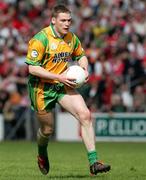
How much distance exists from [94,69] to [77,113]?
13398 mm

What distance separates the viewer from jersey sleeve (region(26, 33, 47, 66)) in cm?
1023

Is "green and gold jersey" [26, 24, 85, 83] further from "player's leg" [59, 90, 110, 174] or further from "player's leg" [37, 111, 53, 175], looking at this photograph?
"player's leg" [37, 111, 53, 175]

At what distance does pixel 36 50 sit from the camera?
33.6ft

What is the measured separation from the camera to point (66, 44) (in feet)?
34.5

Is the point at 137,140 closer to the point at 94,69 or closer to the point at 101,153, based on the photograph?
the point at 94,69

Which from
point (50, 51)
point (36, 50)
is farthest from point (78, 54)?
point (36, 50)

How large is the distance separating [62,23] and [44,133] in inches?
61.9

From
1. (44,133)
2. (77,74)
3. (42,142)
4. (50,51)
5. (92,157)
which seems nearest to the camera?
(92,157)

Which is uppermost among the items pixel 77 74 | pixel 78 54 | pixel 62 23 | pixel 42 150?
pixel 62 23

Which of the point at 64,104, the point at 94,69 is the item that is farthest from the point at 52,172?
the point at 94,69

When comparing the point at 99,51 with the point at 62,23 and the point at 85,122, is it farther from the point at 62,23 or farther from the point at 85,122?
the point at 85,122

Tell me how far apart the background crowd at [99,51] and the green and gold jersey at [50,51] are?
11.9 metres

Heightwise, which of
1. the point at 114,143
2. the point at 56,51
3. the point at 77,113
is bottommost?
the point at 114,143

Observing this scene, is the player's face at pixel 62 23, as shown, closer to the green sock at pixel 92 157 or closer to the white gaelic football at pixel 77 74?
the white gaelic football at pixel 77 74
